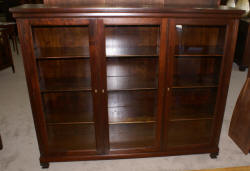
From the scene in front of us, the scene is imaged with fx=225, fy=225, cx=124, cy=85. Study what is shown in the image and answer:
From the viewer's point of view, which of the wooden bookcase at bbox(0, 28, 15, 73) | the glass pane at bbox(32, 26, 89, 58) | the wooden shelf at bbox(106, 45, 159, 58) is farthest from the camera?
the wooden bookcase at bbox(0, 28, 15, 73)

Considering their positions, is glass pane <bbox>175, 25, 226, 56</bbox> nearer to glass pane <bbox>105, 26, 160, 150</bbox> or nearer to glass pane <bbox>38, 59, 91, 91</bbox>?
glass pane <bbox>105, 26, 160, 150</bbox>

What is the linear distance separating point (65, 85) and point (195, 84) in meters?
0.93

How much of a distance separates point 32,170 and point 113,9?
4.14 ft

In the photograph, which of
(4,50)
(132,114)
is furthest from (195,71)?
(4,50)

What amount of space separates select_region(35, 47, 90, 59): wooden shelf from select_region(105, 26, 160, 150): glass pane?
184 millimetres

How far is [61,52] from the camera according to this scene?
1.54 meters

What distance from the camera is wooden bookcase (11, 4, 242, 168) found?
136cm

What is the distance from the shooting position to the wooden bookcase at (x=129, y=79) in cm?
136

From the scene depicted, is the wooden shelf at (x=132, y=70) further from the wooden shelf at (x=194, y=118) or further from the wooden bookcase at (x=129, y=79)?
the wooden shelf at (x=194, y=118)

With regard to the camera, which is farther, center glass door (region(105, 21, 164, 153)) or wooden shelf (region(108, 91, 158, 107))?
wooden shelf (region(108, 91, 158, 107))

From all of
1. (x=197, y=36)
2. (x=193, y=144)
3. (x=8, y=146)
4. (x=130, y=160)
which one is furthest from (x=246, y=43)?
(x=8, y=146)

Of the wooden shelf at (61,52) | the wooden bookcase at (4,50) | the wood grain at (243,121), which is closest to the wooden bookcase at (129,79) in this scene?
the wooden shelf at (61,52)

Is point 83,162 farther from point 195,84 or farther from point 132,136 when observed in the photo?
point 195,84

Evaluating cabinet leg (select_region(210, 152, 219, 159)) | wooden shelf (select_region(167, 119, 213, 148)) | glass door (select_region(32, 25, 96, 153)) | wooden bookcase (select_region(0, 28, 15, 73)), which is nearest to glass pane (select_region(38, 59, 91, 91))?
glass door (select_region(32, 25, 96, 153))
